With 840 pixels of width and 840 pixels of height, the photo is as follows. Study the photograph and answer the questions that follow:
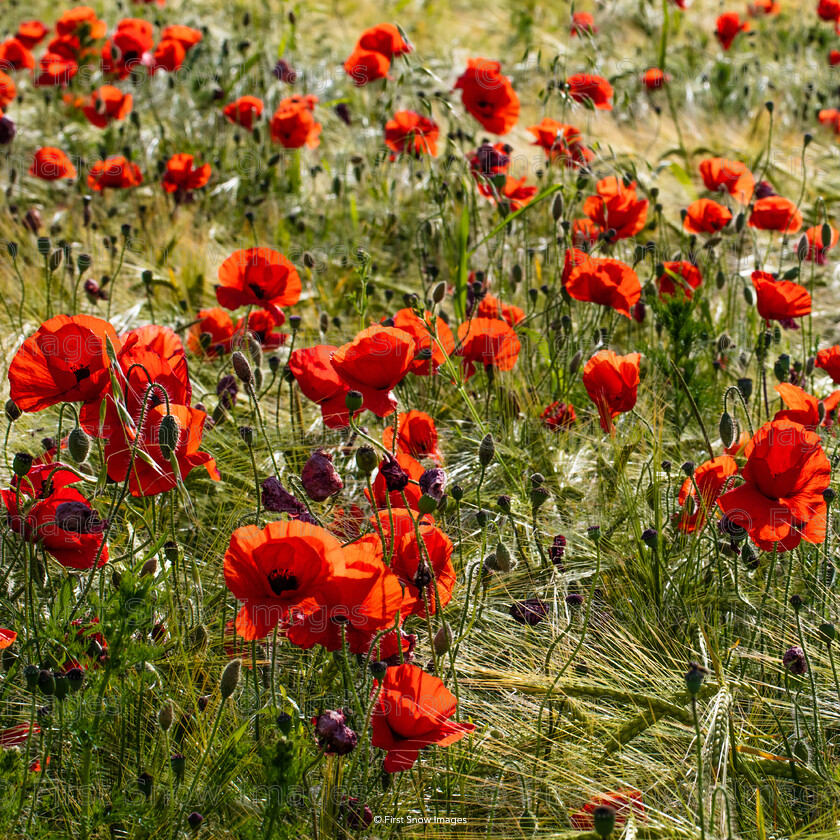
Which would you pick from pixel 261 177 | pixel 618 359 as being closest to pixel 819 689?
→ pixel 618 359

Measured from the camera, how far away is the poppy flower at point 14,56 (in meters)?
→ 3.75

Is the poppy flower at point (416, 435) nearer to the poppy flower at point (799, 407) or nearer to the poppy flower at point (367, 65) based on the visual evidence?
the poppy flower at point (799, 407)

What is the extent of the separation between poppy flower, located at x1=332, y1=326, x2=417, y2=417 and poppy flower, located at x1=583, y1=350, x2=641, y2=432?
1.38ft

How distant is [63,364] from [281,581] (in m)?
0.54

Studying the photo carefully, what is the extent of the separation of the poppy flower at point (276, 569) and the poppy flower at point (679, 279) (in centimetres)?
159

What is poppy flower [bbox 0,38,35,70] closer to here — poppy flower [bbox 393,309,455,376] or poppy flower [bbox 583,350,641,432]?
poppy flower [bbox 393,309,455,376]

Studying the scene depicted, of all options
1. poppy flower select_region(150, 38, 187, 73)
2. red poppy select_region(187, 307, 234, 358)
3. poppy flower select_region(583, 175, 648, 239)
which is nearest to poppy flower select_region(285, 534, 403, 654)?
red poppy select_region(187, 307, 234, 358)

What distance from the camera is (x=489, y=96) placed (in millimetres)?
2770

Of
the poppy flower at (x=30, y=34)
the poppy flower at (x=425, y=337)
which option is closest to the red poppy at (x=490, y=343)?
the poppy flower at (x=425, y=337)

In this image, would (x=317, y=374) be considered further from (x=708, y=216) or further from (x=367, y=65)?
(x=367, y=65)

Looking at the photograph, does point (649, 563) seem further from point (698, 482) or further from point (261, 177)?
point (261, 177)

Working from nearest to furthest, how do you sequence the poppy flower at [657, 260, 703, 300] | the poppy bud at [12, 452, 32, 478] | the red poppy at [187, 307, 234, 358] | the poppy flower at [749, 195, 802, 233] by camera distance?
1. the poppy bud at [12, 452, 32, 478]
2. the red poppy at [187, 307, 234, 358]
3. the poppy flower at [657, 260, 703, 300]
4. the poppy flower at [749, 195, 802, 233]

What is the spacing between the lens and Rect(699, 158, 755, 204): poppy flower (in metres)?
2.70

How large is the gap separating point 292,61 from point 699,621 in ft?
13.8
